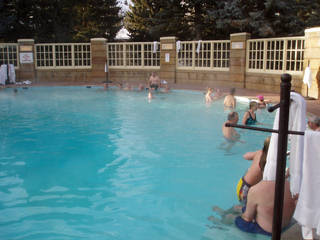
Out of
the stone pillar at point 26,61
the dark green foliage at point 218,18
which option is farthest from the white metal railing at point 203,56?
the stone pillar at point 26,61

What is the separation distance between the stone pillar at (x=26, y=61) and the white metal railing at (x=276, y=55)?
11.3 metres

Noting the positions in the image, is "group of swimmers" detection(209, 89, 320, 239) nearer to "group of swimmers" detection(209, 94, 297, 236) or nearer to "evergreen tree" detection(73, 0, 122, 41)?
"group of swimmers" detection(209, 94, 297, 236)

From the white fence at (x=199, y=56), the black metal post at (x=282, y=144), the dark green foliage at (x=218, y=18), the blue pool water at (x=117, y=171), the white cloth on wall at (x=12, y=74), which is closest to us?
the black metal post at (x=282, y=144)

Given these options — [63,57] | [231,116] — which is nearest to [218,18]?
[63,57]

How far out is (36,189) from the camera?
5.86 meters

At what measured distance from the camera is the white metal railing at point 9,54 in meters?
20.7

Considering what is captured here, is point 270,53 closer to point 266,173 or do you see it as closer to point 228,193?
point 228,193

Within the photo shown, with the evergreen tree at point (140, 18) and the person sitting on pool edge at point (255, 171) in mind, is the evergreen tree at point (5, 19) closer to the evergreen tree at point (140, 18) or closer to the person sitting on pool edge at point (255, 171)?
the evergreen tree at point (140, 18)

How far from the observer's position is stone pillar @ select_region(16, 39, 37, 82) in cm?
2034

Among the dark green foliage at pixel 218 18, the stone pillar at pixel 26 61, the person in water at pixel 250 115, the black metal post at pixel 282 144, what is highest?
the dark green foliage at pixel 218 18

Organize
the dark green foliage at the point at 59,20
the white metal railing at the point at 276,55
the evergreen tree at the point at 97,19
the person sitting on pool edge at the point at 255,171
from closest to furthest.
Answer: the person sitting on pool edge at the point at 255,171 < the white metal railing at the point at 276,55 < the dark green foliage at the point at 59,20 < the evergreen tree at the point at 97,19

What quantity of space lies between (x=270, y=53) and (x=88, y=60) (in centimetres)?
1069

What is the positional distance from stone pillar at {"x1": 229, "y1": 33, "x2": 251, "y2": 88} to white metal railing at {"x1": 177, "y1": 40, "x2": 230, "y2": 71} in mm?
605

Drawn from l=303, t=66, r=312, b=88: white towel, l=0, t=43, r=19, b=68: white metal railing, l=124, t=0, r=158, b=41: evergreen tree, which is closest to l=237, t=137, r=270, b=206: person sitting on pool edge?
l=303, t=66, r=312, b=88: white towel
